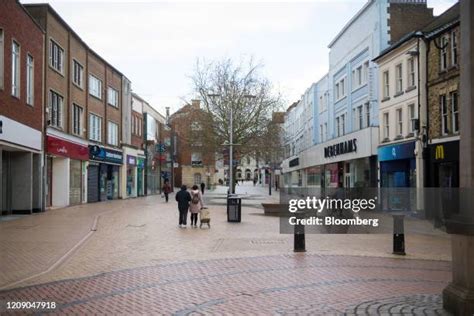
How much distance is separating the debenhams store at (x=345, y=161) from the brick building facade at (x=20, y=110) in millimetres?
16325

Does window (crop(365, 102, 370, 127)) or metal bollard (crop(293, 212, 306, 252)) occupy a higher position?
window (crop(365, 102, 370, 127))

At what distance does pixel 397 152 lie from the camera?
28.9 m

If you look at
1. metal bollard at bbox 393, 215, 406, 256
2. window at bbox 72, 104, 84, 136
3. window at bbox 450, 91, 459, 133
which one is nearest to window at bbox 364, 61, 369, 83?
window at bbox 450, 91, 459, 133


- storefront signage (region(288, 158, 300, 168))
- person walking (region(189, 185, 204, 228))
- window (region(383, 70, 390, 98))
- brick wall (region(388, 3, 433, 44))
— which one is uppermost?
brick wall (region(388, 3, 433, 44))

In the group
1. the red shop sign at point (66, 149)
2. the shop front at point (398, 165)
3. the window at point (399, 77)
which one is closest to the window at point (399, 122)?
the shop front at point (398, 165)

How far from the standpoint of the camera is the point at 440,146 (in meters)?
24.1

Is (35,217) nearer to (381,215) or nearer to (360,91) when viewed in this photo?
(381,215)

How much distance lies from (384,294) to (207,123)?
36.5 m

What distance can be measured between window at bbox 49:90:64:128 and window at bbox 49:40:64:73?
152 cm

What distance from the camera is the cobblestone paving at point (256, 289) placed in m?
7.74

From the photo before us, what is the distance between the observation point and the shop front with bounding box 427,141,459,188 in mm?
22953

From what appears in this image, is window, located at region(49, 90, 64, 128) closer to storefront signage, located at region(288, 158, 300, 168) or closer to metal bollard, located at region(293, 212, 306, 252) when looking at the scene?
metal bollard, located at region(293, 212, 306, 252)

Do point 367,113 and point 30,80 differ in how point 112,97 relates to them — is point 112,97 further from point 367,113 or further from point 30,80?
point 367,113

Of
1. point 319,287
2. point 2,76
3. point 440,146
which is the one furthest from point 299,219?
point 2,76
